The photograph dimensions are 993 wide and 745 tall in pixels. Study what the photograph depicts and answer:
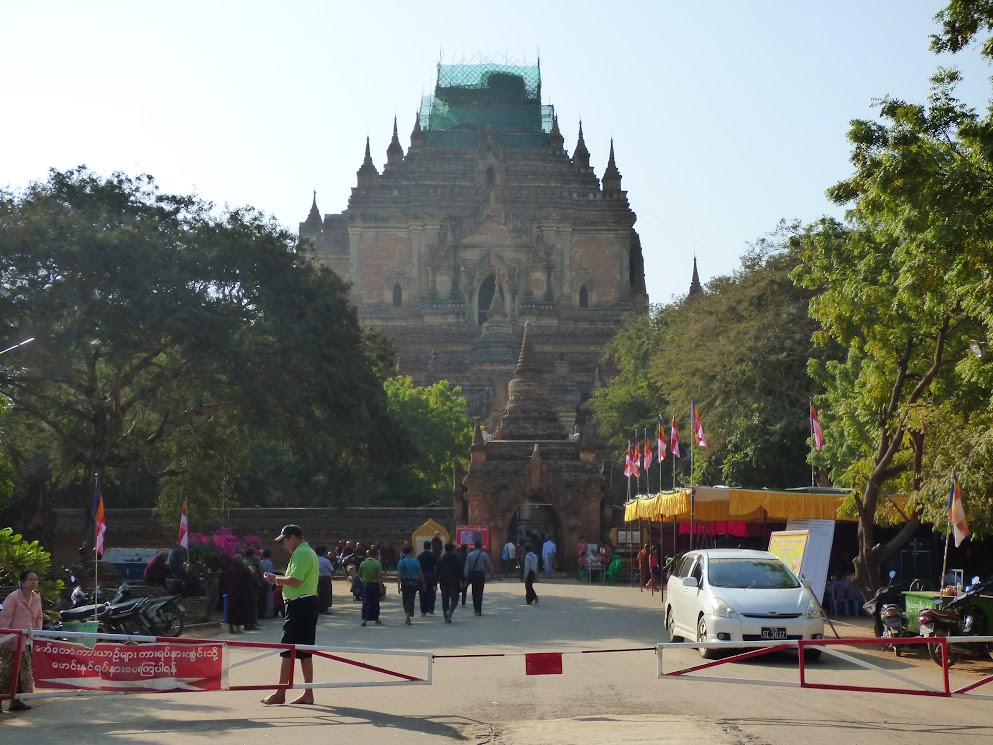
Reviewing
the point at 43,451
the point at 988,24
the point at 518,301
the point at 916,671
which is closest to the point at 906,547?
the point at 916,671

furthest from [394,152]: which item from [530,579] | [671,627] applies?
[671,627]

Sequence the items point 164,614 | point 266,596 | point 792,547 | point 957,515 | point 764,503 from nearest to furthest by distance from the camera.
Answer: point 957,515 → point 164,614 → point 792,547 → point 764,503 → point 266,596

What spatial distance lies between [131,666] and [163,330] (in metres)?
17.1

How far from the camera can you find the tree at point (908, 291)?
539 inches

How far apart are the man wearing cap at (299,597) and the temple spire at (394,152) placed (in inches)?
2356

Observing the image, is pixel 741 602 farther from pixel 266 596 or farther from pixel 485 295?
pixel 485 295

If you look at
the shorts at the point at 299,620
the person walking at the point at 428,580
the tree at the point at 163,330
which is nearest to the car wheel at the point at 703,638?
the shorts at the point at 299,620

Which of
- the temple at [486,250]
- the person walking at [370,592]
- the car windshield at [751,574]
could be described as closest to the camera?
the car windshield at [751,574]

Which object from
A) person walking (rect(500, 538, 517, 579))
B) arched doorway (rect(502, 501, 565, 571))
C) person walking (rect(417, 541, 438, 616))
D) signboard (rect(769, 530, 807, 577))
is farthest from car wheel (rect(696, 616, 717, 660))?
arched doorway (rect(502, 501, 565, 571))

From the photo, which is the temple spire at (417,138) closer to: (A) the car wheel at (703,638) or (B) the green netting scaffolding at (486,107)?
(B) the green netting scaffolding at (486,107)

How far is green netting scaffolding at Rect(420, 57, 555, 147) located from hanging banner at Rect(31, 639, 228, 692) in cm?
6161

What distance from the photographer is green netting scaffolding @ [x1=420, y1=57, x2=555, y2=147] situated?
71.7m

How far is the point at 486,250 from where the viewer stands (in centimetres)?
6556

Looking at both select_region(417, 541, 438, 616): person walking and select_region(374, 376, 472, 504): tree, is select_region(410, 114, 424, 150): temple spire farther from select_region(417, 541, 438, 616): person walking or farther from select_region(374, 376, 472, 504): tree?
select_region(417, 541, 438, 616): person walking
